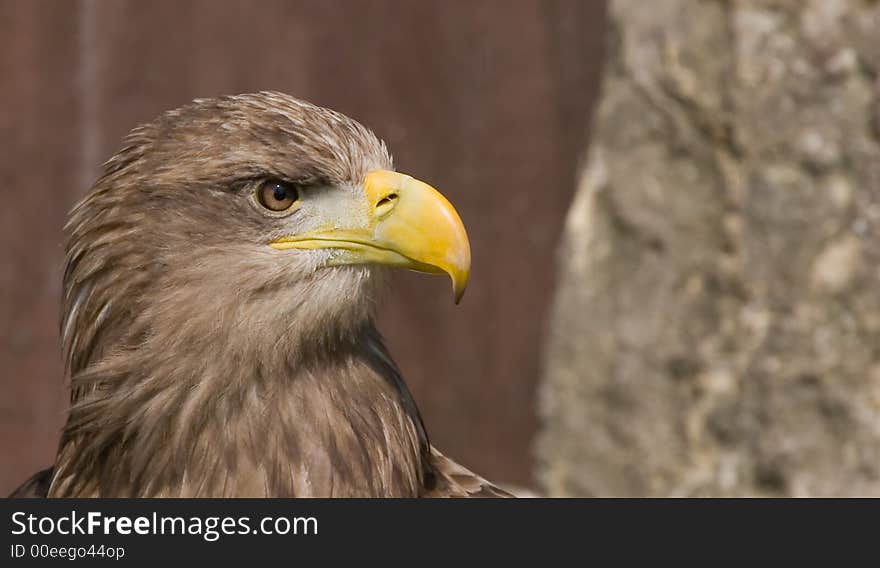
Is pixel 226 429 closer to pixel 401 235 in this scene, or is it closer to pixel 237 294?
pixel 237 294

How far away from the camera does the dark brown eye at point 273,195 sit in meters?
3.01

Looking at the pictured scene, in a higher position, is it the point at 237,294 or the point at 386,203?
the point at 386,203

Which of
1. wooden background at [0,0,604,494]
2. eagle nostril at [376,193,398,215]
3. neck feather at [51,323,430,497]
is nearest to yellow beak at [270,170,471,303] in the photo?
eagle nostril at [376,193,398,215]

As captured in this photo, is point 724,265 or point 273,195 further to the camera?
point 724,265

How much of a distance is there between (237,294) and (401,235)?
0.38m

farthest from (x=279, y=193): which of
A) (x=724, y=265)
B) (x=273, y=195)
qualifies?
(x=724, y=265)

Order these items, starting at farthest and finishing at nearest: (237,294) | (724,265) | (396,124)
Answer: (396,124) < (724,265) < (237,294)

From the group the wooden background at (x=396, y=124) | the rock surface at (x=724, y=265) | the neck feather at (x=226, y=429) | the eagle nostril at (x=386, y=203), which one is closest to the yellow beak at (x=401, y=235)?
the eagle nostril at (x=386, y=203)

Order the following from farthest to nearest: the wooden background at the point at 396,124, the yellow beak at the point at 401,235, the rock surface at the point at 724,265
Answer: the wooden background at the point at 396,124
the rock surface at the point at 724,265
the yellow beak at the point at 401,235

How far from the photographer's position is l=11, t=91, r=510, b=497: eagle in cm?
298

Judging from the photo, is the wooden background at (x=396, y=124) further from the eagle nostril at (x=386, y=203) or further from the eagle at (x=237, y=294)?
the eagle nostril at (x=386, y=203)

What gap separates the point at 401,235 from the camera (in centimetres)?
300

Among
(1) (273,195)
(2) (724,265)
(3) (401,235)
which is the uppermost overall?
(2) (724,265)

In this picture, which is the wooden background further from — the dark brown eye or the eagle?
the dark brown eye
